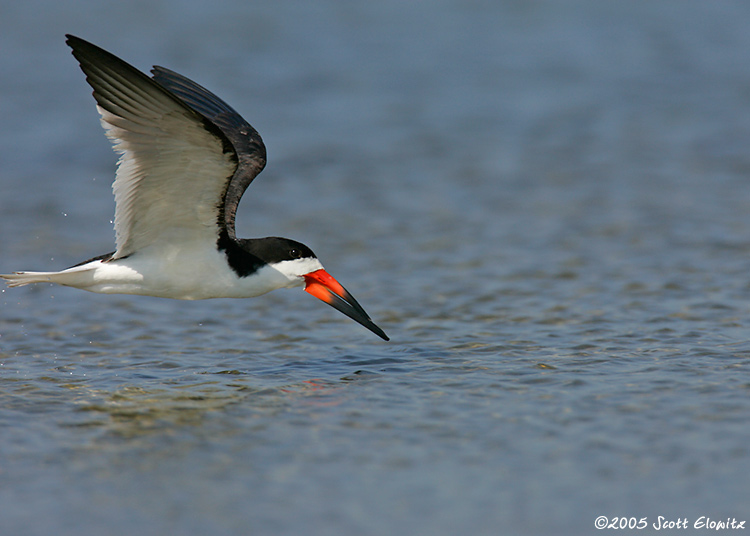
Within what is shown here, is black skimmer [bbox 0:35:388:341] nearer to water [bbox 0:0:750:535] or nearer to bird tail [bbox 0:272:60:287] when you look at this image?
bird tail [bbox 0:272:60:287]

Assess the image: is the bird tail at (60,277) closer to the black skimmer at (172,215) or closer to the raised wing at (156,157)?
the black skimmer at (172,215)

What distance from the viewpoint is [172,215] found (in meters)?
5.54

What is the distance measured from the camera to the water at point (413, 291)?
4.16m

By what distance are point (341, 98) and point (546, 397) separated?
7.33m

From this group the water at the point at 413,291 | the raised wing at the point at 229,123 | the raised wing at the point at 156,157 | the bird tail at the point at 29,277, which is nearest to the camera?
the water at the point at 413,291

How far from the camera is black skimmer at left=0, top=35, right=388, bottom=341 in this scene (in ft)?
15.8

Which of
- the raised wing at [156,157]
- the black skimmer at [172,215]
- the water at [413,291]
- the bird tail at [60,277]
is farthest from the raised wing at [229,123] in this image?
the bird tail at [60,277]

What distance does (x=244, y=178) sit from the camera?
6.42 meters

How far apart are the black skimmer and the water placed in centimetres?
53

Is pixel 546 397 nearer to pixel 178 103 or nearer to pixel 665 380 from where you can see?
pixel 665 380

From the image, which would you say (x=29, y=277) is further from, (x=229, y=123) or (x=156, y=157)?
(x=229, y=123)

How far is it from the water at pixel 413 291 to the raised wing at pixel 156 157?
34.7 inches

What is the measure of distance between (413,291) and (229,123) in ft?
5.89

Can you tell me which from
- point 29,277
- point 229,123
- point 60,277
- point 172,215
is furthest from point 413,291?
point 29,277
